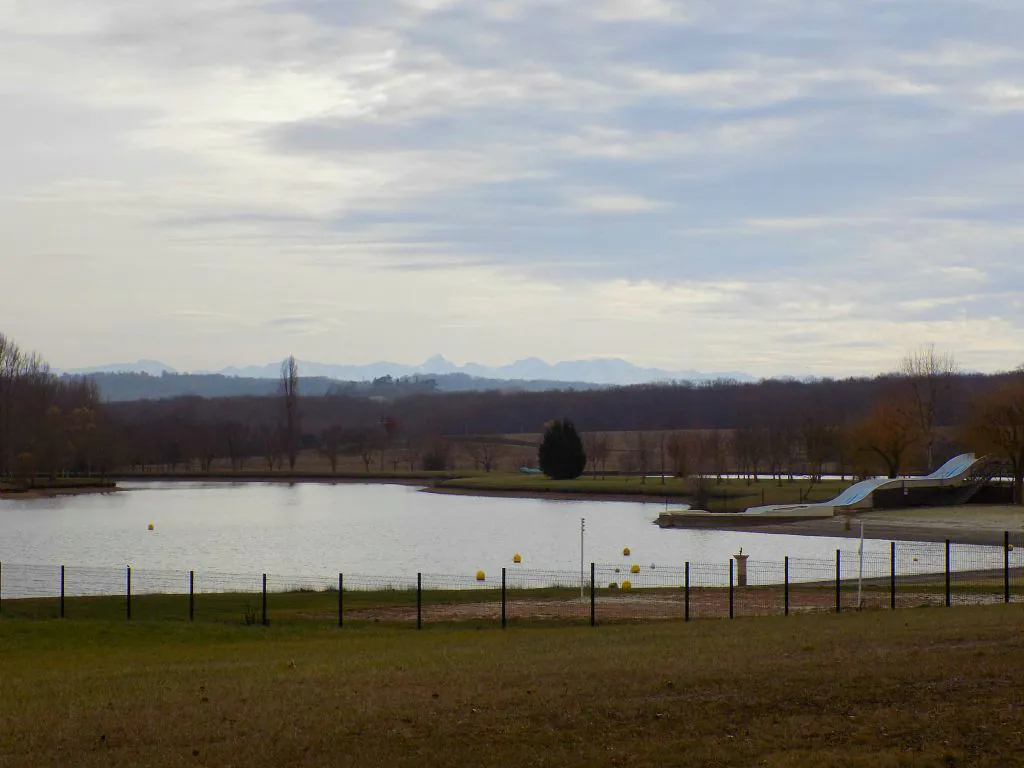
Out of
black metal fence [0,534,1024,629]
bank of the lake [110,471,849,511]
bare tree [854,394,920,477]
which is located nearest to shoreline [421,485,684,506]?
bank of the lake [110,471,849,511]

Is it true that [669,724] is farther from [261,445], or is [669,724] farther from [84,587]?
[261,445]

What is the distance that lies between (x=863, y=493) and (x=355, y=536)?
93.7 ft

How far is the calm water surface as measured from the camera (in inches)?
1912

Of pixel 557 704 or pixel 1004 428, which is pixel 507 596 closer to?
pixel 557 704

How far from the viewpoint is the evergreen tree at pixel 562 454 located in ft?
362

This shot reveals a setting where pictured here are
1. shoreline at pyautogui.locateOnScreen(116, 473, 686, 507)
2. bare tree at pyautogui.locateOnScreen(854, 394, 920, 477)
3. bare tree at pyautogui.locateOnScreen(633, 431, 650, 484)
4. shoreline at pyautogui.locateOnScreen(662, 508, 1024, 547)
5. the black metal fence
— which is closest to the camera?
the black metal fence

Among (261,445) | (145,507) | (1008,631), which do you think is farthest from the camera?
(261,445)

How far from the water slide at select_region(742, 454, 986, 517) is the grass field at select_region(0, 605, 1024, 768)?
48670 mm

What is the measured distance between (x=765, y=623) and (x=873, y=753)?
1052cm

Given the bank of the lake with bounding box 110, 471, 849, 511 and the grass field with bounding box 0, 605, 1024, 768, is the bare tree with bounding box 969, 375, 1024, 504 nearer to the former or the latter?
the bank of the lake with bounding box 110, 471, 849, 511

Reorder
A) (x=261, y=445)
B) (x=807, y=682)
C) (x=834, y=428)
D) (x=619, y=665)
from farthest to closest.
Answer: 1. (x=261, y=445)
2. (x=834, y=428)
3. (x=619, y=665)
4. (x=807, y=682)

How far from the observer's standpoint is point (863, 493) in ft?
225

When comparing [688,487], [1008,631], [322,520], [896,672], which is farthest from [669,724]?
[688,487]

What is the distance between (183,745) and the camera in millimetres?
11047
